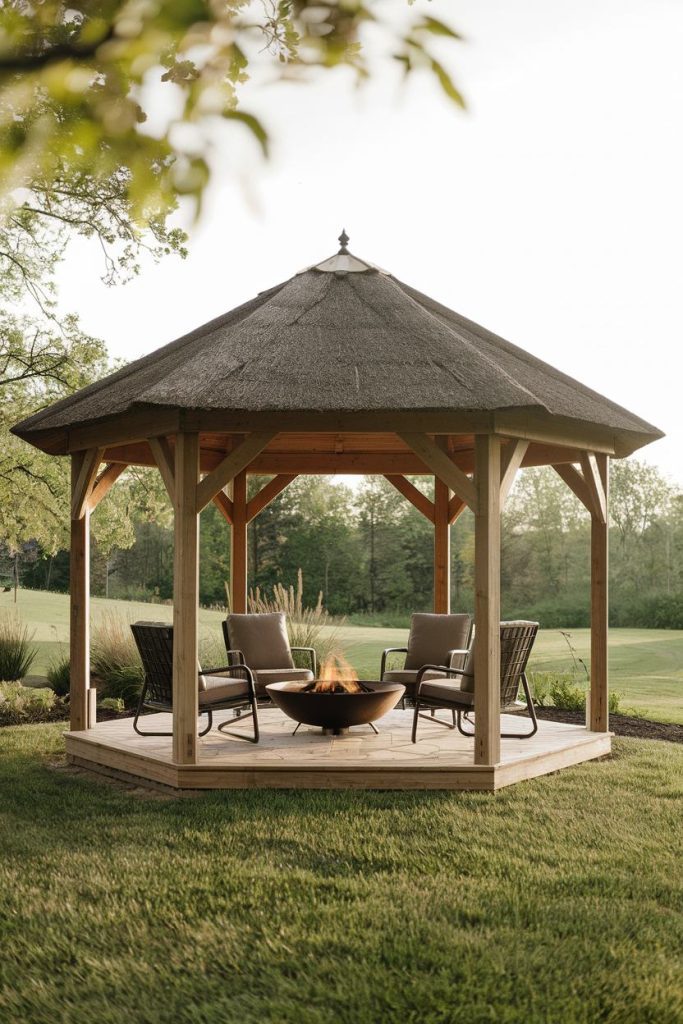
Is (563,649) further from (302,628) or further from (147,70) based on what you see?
(147,70)

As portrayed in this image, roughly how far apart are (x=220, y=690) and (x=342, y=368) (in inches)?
99.7

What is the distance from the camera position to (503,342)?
27.7 feet

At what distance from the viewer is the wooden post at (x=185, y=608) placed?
6418mm

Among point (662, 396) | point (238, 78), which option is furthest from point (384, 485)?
point (238, 78)

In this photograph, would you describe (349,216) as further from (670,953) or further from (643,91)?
(670,953)

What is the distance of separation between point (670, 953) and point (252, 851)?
2.21 metres

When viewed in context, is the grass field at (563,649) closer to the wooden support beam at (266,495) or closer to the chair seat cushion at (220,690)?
the wooden support beam at (266,495)

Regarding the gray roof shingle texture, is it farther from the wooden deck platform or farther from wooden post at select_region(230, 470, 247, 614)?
the wooden deck platform

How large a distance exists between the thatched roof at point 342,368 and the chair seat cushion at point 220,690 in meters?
2.09

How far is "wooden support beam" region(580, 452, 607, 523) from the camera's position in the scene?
7723mm

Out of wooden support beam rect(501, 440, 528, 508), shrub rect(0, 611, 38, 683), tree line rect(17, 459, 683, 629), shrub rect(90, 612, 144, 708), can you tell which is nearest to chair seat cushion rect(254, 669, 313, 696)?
shrub rect(90, 612, 144, 708)

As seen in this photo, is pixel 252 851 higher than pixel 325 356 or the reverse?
the reverse

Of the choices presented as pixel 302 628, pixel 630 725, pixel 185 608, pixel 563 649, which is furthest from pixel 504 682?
pixel 563 649

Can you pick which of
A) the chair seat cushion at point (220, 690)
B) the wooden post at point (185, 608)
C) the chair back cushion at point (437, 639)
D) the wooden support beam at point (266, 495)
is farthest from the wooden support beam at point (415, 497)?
the wooden post at point (185, 608)
